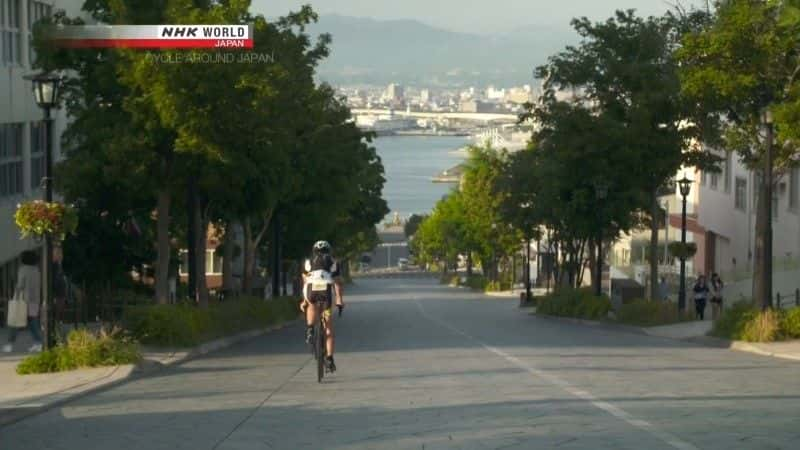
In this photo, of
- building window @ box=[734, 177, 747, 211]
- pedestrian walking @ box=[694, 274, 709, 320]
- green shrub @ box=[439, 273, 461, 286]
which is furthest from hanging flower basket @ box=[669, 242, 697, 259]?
green shrub @ box=[439, 273, 461, 286]

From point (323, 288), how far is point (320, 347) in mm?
824

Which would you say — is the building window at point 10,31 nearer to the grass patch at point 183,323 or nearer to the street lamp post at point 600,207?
the grass patch at point 183,323

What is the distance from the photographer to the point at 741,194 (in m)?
64.7

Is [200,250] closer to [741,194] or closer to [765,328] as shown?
[765,328]

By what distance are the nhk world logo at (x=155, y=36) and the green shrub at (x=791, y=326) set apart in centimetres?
1234

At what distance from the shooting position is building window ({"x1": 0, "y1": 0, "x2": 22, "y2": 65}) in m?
38.7

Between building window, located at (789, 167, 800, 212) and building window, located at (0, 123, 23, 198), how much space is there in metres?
28.7

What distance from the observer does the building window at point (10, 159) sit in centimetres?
3897

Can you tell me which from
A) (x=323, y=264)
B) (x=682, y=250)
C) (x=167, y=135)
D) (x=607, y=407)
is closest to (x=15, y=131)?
(x=167, y=135)

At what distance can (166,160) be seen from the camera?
3067 centimetres

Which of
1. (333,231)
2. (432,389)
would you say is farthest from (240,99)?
(333,231)

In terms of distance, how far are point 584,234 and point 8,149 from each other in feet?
67.1

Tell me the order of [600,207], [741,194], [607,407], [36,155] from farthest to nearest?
1. [741,194]
2. [600,207]
3. [36,155]
4. [607,407]

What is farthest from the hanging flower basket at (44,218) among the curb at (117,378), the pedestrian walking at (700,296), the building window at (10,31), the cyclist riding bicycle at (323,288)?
the pedestrian walking at (700,296)
